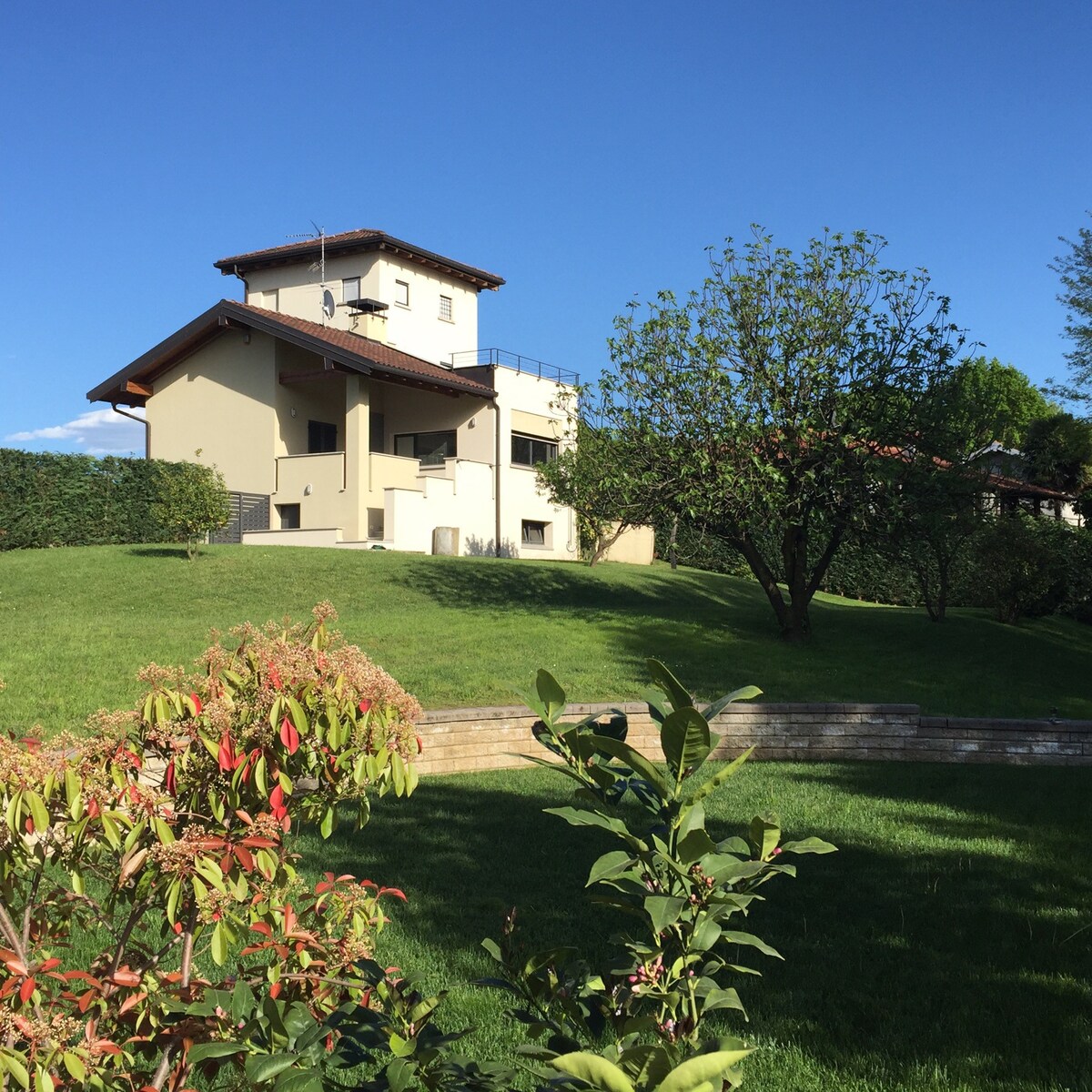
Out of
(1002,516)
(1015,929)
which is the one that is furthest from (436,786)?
(1002,516)

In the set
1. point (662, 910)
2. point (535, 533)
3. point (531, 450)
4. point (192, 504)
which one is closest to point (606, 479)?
point (192, 504)

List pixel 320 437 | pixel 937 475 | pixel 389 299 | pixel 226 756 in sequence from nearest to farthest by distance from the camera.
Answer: pixel 226 756, pixel 937 475, pixel 320 437, pixel 389 299

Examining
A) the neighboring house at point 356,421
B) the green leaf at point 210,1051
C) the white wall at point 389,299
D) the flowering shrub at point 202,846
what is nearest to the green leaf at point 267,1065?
the green leaf at point 210,1051

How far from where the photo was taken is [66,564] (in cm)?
2228

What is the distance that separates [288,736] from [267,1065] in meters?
0.80

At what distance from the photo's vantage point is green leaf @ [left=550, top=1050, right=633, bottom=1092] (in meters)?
1.54

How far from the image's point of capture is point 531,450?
3450 centimetres

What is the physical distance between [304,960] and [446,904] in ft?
10.6

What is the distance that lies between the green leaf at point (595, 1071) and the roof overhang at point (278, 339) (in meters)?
28.1

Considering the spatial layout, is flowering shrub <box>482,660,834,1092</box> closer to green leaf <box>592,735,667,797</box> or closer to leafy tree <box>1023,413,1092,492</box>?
green leaf <box>592,735,667,797</box>

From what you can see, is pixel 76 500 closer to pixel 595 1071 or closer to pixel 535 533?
pixel 535 533

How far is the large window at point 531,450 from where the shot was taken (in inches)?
1335

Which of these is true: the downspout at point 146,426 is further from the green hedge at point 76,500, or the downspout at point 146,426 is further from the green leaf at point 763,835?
the green leaf at point 763,835

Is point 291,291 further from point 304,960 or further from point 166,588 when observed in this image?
point 304,960
